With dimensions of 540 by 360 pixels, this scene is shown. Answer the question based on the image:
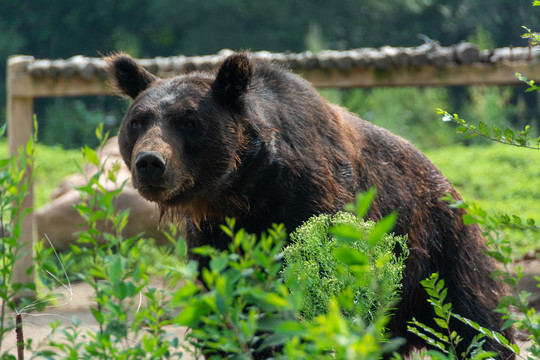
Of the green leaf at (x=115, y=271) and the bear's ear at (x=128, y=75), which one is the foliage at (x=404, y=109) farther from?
the green leaf at (x=115, y=271)

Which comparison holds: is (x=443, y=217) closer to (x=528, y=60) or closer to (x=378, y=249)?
(x=378, y=249)

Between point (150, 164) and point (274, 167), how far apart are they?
1.98 feet

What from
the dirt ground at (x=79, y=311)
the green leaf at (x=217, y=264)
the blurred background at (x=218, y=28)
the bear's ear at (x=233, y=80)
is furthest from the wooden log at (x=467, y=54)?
the blurred background at (x=218, y=28)

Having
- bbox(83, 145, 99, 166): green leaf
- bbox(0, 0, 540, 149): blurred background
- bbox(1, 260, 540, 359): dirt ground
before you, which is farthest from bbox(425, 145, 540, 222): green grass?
bbox(0, 0, 540, 149): blurred background

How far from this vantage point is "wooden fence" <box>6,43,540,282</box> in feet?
19.5

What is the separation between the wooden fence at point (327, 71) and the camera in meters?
5.94

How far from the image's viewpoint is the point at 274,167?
341 cm

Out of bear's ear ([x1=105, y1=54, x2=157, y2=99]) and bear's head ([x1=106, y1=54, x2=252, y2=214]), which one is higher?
bear's ear ([x1=105, y1=54, x2=157, y2=99])

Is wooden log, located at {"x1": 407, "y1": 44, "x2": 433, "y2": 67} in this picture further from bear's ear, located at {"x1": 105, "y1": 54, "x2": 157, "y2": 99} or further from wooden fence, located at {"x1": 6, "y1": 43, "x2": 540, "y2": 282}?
bear's ear, located at {"x1": 105, "y1": 54, "x2": 157, "y2": 99}

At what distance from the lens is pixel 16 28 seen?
27766 mm

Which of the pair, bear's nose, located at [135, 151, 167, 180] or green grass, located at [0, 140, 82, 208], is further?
green grass, located at [0, 140, 82, 208]

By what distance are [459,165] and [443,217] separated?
8.24m

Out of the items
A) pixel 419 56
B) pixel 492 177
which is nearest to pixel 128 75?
pixel 419 56

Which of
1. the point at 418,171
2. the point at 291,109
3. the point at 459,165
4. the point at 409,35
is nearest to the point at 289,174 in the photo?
the point at 291,109
